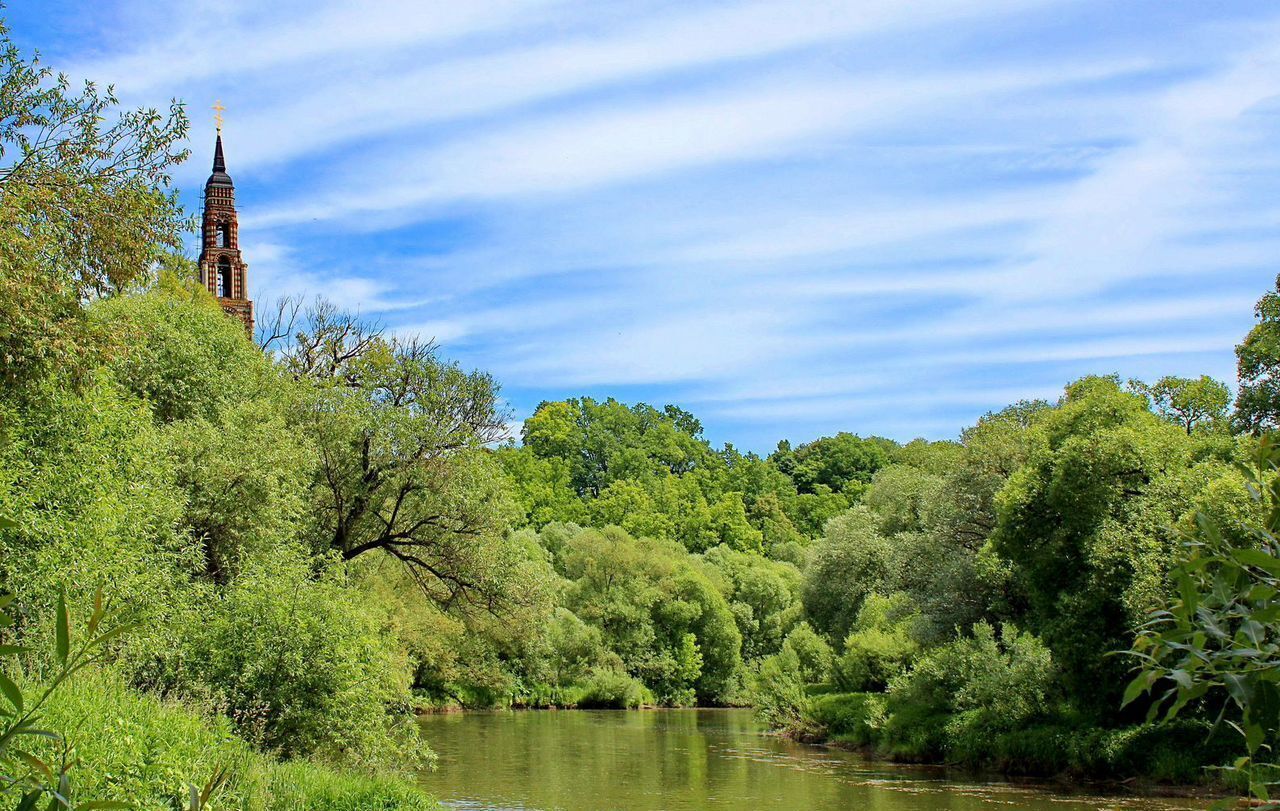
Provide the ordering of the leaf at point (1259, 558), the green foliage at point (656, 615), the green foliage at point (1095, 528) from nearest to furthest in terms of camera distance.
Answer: the leaf at point (1259, 558), the green foliage at point (1095, 528), the green foliage at point (656, 615)

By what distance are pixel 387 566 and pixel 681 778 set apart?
1878cm

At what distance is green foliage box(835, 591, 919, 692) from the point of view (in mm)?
41125

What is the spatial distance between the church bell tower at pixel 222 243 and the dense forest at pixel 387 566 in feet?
94.0

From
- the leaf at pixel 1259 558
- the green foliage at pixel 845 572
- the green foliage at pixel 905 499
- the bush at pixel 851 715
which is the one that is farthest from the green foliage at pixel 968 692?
the leaf at pixel 1259 558

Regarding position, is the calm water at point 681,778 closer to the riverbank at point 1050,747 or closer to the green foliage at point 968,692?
the riverbank at point 1050,747

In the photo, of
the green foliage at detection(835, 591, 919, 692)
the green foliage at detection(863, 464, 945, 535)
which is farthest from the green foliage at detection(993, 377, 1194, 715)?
the green foliage at detection(863, 464, 945, 535)

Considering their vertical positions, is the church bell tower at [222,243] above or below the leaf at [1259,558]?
above

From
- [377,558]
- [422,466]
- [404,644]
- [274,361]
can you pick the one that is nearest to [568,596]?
[404,644]

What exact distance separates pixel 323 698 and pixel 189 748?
19.7 ft

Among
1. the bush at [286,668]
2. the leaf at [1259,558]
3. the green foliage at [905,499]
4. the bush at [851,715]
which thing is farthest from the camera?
the green foliage at [905,499]

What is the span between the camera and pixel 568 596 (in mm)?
67188

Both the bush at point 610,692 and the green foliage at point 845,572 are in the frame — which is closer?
the green foliage at point 845,572

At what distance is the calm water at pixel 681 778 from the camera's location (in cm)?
2519

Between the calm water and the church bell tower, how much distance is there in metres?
38.1
